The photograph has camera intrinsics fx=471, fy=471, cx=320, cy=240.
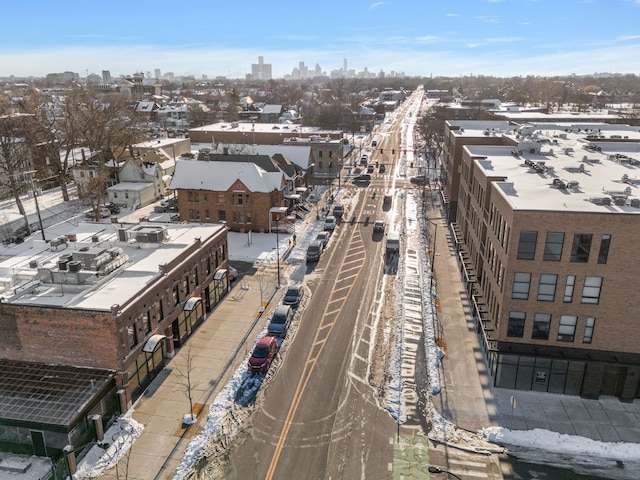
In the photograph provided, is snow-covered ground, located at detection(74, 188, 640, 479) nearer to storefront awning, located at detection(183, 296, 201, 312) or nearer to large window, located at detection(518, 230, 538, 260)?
storefront awning, located at detection(183, 296, 201, 312)

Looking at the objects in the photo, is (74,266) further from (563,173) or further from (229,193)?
(563,173)

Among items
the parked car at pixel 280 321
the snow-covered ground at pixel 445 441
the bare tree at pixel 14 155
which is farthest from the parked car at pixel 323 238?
the bare tree at pixel 14 155

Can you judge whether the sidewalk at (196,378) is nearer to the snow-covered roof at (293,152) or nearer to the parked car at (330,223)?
the parked car at (330,223)

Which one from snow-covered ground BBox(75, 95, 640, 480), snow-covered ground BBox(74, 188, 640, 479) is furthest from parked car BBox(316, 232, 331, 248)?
snow-covered ground BBox(74, 188, 640, 479)

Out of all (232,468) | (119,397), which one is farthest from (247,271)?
(232,468)

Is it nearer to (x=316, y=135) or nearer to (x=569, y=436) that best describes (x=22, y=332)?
(x=569, y=436)

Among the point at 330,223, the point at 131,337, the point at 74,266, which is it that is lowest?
the point at 330,223

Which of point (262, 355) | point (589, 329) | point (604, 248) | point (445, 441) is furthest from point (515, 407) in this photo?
point (262, 355)
